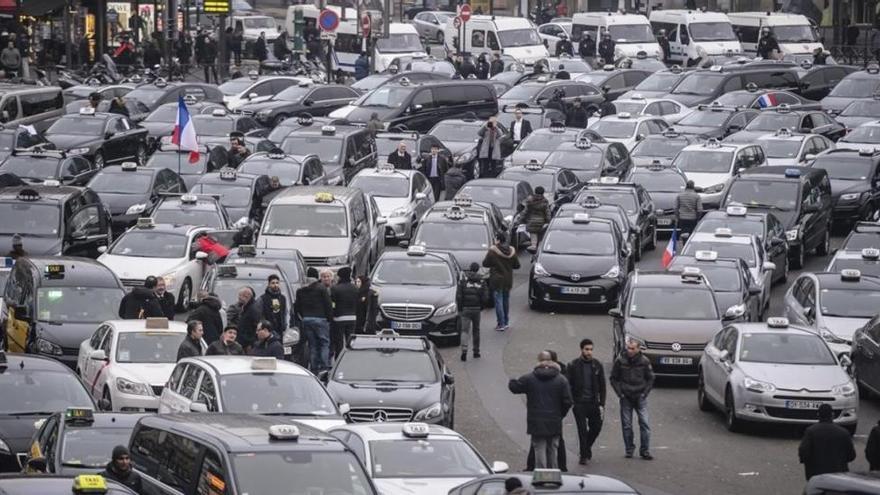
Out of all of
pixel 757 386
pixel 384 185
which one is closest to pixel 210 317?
pixel 757 386

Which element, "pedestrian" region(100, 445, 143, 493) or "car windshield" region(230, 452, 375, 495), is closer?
"car windshield" region(230, 452, 375, 495)

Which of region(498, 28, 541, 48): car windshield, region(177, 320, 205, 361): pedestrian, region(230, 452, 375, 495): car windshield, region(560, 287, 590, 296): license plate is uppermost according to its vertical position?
region(498, 28, 541, 48): car windshield

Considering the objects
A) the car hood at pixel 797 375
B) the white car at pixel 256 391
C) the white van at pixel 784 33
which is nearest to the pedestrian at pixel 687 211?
the car hood at pixel 797 375

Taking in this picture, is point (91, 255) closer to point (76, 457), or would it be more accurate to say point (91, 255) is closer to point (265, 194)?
Answer: point (265, 194)

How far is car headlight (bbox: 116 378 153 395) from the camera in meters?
24.4

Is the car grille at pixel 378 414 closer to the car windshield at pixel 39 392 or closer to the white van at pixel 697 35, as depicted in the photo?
the car windshield at pixel 39 392

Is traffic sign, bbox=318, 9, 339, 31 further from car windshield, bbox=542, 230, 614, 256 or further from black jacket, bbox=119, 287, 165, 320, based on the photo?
black jacket, bbox=119, 287, 165, 320

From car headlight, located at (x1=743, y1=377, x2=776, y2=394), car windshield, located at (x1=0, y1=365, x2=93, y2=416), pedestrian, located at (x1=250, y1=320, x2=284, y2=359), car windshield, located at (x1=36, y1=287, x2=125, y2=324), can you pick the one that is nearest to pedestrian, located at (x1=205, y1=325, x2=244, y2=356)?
pedestrian, located at (x1=250, y1=320, x2=284, y2=359)

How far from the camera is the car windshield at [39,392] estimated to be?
72.3ft

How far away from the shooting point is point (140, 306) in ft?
90.6

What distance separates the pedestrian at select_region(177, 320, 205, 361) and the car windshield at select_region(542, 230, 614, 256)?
10.7 m

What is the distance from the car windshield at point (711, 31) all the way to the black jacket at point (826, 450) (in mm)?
51290

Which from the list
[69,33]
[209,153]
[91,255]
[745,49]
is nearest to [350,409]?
[91,255]

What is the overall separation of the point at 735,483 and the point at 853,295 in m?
7.47
